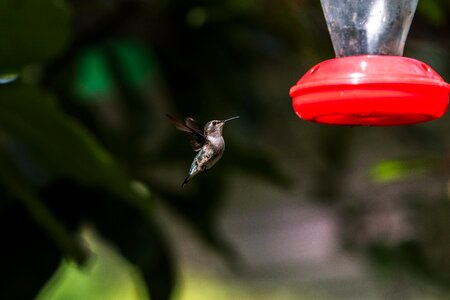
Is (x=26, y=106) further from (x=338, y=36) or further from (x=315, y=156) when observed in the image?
(x=315, y=156)

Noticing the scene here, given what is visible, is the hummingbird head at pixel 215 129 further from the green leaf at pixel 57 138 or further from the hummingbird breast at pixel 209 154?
the green leaf at pixel 57 138

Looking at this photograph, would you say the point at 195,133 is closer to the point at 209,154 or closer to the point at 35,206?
the point at 209,154

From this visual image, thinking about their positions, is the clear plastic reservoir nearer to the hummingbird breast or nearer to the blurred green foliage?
the hummingbird breast

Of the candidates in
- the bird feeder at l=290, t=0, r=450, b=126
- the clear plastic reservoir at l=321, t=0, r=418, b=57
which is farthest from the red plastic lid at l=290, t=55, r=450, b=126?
the clear plastic reservoir at l=321, t=0, r=418, b=57

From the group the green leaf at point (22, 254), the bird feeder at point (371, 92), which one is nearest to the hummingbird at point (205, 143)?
the bird feeder at point (371, 92)

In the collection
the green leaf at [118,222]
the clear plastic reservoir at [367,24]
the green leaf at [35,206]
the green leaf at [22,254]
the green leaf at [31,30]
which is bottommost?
the green leaf at [118,222]
